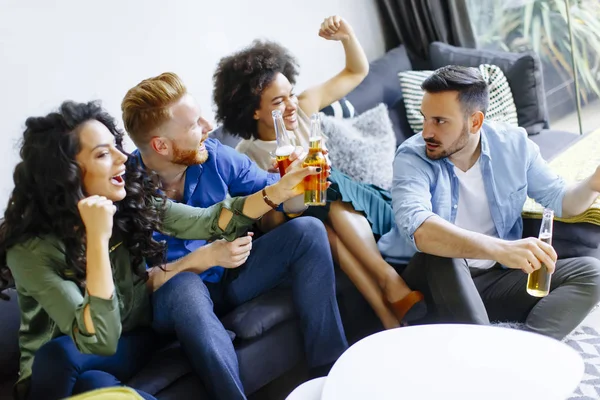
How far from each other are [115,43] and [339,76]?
939 mm

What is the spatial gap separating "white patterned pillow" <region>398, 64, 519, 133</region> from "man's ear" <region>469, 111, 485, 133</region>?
1001 millimetres

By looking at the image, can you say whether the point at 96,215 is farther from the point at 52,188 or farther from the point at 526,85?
the point at 526,85

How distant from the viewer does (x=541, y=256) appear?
6.82 feet

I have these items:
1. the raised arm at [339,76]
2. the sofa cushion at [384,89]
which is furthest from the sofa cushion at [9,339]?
the sofa cushion at [384,89]

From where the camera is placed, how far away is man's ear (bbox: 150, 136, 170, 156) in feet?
7.62

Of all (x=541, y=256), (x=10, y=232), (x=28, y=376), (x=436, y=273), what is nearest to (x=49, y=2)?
(x=10, y=232)

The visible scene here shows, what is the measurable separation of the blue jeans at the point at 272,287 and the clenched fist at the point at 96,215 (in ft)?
1.32

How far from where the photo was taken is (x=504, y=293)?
8.00 feet

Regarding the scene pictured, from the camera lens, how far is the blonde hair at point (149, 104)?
2.31 m

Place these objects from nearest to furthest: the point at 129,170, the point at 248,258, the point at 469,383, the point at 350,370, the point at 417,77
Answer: the point at 469,383
the point at 350,370
the point at 129,170
the point at 248,258
the point at 417,77

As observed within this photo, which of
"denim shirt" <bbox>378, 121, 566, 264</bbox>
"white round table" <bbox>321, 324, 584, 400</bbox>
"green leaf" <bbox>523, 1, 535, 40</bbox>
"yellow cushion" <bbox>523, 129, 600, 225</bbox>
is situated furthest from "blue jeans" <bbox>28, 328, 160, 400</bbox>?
"green leaf" <bbox>523, 1, 535, 40</bbox>

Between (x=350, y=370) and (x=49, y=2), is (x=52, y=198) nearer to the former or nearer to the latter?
(x=350, y=370)

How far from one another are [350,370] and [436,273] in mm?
578

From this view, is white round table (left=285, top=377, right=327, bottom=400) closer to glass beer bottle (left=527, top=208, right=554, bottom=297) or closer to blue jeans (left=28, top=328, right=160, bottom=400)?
blue jeans (left=28, top=328, right=160, bottom=400)
